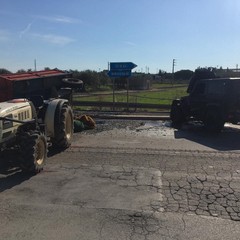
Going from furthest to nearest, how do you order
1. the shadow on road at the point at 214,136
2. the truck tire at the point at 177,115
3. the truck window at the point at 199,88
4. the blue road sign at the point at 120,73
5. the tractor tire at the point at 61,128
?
the blue road sign at the point at 120,73 < the truck tire at the point at 177,115 < the truck window at the point at 199,88 < the shadow on road at the point at 214,136 < the tractor tire at the point at 61,128

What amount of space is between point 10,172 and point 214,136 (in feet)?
25.8

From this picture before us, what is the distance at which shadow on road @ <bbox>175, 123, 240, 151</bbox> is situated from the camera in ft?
39.8

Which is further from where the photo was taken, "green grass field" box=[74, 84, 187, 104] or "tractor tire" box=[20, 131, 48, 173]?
"green grass field" box=[74, 84, 187, 104]

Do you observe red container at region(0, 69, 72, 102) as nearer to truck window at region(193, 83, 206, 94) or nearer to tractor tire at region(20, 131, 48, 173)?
tractor tire at region(20, 131, 48, 173)

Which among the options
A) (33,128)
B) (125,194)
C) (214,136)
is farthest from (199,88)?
(125,194)

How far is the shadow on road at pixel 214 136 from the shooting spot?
12.1 meters

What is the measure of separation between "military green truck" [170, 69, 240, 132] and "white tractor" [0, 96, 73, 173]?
6.15m


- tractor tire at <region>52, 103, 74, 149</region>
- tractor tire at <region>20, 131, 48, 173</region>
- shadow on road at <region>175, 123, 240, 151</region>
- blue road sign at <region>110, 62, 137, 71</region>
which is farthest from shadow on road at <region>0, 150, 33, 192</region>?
blue road sign at <region>110, 62, 137, 71</region>

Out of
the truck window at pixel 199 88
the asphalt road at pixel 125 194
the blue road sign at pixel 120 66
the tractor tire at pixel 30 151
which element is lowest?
the asphalt road at pixel 125 194

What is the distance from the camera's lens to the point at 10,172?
8461 millimetres

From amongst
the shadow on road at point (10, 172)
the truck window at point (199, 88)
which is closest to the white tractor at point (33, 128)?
the shadow on road at point (10, 172)

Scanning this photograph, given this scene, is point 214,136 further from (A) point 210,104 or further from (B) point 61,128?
(B) point 61,128

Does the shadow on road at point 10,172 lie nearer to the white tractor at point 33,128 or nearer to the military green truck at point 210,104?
the white tractor at point 33,128

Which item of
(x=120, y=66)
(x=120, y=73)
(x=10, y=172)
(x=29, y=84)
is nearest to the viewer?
(x=10, y=172)
